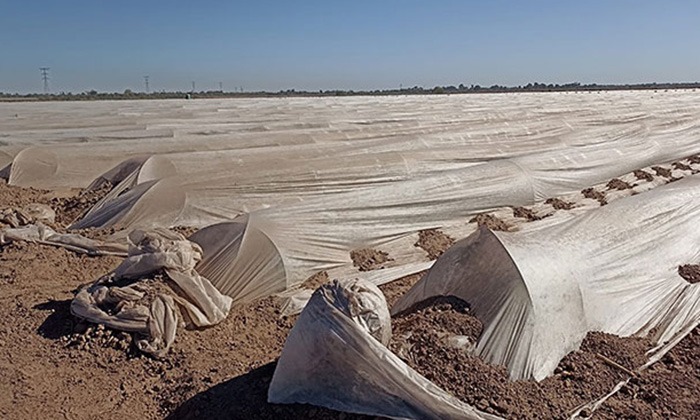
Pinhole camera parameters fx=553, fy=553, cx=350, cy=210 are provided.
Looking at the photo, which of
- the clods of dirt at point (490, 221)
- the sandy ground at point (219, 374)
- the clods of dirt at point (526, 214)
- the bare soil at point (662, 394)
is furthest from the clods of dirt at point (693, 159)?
the bare soil at point (662, 394)

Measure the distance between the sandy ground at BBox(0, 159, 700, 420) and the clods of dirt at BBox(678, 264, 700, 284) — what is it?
31.4 inches

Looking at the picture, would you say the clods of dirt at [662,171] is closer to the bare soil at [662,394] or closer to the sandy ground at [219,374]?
the sandy ground at [219,374]

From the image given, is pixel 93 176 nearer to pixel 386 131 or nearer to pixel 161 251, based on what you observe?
pixel 161 251

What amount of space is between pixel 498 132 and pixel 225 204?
723 centimetres

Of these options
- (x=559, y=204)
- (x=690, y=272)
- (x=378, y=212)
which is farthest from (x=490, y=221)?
(x=690, y=272)

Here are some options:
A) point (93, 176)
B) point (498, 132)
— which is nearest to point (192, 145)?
point (93, 176)

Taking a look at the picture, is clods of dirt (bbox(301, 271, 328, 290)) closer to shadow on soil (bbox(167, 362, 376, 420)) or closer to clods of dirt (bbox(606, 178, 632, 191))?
shadow on soil (bbox(167, 362, 376, 420))

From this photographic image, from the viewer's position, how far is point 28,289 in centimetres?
429

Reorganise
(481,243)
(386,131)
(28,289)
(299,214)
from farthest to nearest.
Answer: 1. (386,131)
2. (299,214)
3. (28,289)
4. (481,243)

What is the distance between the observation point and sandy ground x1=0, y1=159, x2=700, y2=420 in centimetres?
251

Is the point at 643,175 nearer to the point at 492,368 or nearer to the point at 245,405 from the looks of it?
the point at 492,368

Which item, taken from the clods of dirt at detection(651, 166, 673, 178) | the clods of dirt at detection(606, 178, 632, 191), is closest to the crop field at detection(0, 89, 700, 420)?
the clods of dirt at detection(606, 178, 632, 191)

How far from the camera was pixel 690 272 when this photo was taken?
407 centimetres

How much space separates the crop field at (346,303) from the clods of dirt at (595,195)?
2.13 ft
